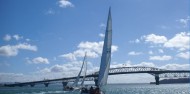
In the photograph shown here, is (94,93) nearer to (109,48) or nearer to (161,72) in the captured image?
(109,48)

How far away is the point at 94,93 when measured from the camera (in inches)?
1064

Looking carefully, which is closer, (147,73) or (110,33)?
(110,33)

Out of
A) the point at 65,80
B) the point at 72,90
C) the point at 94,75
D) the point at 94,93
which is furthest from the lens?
the point at 65,80

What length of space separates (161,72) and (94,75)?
32.5 meters

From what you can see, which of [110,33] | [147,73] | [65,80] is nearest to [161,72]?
[147,73]

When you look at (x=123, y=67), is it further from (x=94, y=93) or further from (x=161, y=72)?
(x=94, y=93)

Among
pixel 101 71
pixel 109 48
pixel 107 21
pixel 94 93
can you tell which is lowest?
pixel 94 93

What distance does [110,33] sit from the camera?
29531 millimetres

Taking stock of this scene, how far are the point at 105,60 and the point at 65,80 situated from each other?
14338 centimetres

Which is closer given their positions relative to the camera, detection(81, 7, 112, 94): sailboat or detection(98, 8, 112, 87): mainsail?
detection(81, 7, 112, 94): sailboat

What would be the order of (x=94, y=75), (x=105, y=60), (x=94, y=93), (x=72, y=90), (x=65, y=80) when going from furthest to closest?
(x=65, y=80), (x=94, y=75), (x=72, y=90), (x=105, y=60), (x=94, y=93)

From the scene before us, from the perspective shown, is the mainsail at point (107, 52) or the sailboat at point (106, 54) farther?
the mainsail at point (107, 52)

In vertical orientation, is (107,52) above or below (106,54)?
above

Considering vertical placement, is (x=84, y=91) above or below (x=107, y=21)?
below
